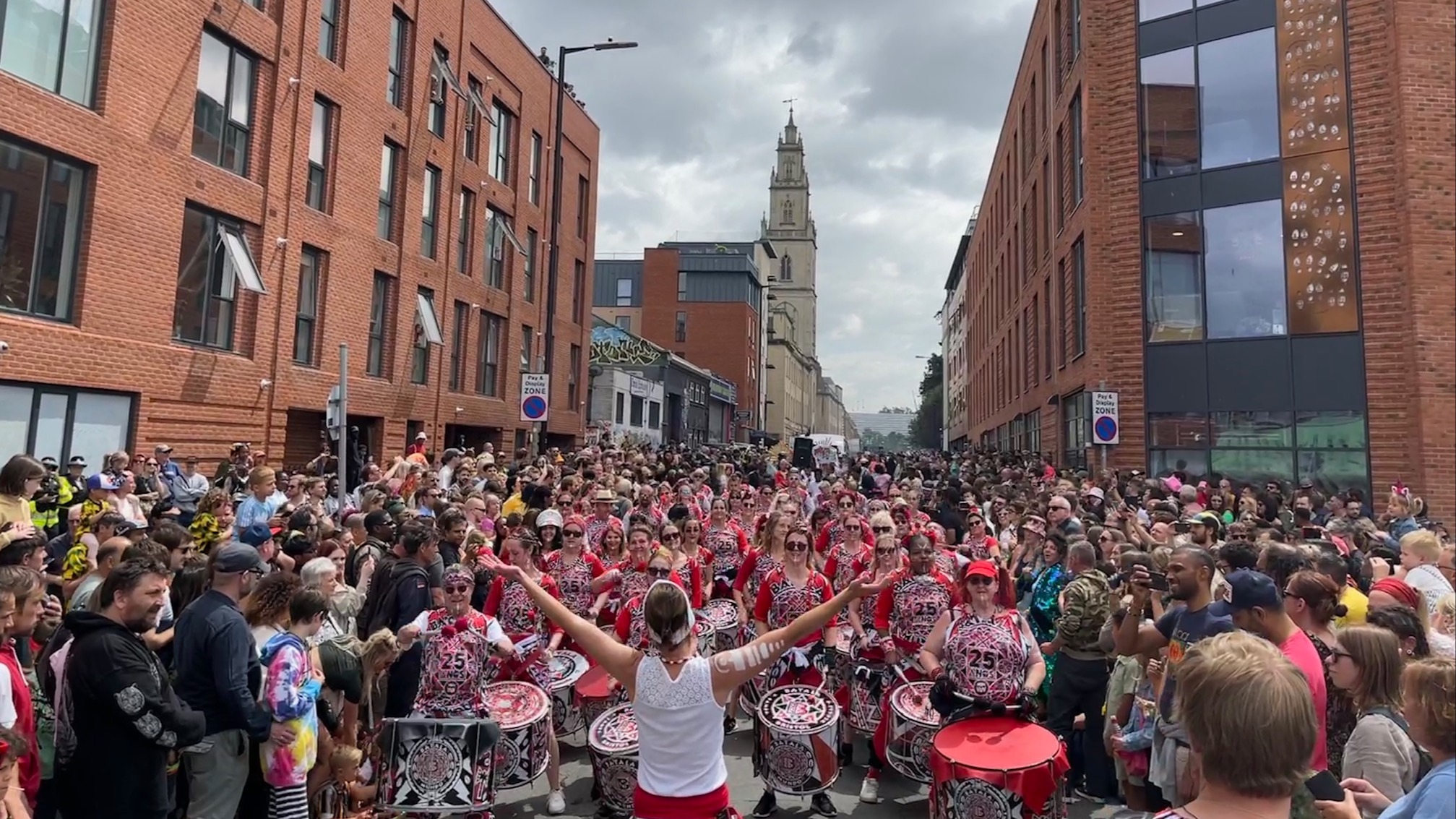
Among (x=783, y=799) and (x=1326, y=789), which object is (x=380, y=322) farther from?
(x=1326, y=789)

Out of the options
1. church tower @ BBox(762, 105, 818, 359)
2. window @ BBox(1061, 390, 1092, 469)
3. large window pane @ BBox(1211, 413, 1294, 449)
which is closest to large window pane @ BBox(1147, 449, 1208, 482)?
large window pane @ BBox(1211, 413, 1294, 449)

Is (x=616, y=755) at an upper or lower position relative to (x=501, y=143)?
lower

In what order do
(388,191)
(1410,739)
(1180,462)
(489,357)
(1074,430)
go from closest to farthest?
(1410,739), (1180,462), (388,191), (1074,430), (489,357)

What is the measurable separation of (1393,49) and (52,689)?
71.1 ft

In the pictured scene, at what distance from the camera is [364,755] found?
4.95m

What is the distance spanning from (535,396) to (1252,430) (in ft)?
48.1

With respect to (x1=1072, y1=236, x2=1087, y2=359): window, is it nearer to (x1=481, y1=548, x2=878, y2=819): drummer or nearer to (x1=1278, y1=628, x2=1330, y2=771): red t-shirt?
(x1=1278, y1=628, x2=1330, y2=771): red t-shirt

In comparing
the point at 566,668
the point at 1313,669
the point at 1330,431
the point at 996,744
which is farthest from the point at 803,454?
the point at 1313,669

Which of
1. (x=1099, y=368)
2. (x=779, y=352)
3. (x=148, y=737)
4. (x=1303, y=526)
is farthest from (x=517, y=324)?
(x=779, y=352)

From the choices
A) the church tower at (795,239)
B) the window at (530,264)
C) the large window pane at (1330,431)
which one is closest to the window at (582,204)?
the window at (530,264)

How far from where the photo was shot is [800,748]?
213 inches

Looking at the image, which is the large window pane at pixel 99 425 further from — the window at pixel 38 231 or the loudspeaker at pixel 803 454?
the loudspeaker at pixel 803 454

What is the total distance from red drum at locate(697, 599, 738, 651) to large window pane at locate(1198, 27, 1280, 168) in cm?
1607

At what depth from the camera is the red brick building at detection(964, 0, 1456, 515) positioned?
1545cm
